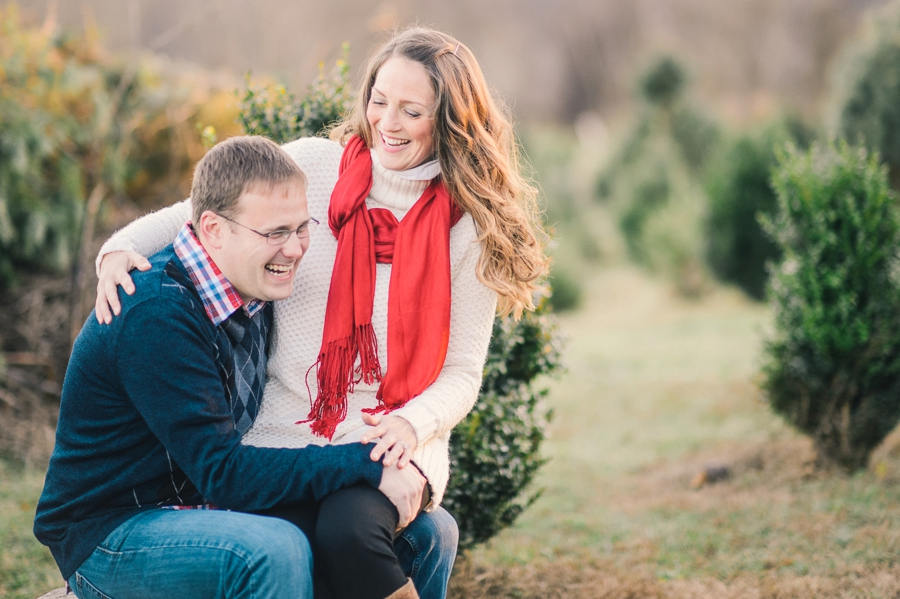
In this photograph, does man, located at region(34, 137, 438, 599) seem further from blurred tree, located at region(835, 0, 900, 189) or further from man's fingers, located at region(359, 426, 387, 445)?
blurred tree, located at region(835, 0, 900, 189)

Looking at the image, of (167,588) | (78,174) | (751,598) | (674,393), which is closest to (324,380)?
(167,588)

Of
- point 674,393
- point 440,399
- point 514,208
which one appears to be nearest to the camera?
point 440,399

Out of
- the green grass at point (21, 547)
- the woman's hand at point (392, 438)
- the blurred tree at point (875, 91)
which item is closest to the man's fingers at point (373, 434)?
the woman's hand at point (392, 438)

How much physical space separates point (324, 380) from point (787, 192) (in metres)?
3.58

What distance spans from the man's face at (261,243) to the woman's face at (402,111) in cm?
55

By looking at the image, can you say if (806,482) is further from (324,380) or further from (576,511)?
(324,380)

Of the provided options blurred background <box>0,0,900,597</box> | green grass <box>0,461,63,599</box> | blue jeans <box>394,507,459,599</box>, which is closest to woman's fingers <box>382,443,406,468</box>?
blue jeans <box>394,507,459,599</box>

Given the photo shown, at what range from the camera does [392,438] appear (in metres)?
2.03

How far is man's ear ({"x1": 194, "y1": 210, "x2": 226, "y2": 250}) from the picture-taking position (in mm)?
1921

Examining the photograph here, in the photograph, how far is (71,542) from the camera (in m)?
1.86

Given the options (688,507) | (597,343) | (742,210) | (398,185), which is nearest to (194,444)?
(398,185)

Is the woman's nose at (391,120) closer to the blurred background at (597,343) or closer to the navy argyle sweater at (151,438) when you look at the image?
the blurred background at (597,343)

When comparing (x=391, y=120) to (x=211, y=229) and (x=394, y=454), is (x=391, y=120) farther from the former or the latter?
(x=394, y=454)

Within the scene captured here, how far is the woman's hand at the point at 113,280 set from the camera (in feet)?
5.99
